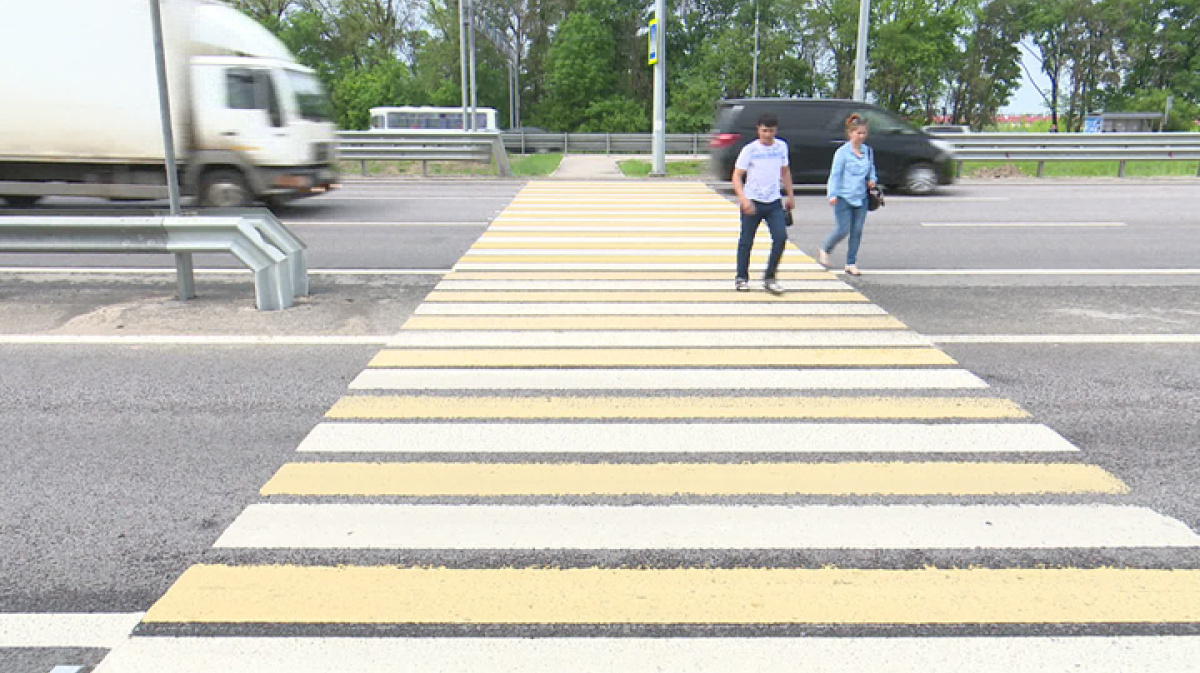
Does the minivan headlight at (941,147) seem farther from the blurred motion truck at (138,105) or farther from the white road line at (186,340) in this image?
the white road line at (186,340)

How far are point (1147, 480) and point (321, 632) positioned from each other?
3.60m

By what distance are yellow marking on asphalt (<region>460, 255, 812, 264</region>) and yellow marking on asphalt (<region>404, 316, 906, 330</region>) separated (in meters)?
2.60

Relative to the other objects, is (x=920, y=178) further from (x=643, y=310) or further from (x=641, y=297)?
(x=643, y=310)

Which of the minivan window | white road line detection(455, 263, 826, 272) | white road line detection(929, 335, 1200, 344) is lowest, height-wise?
white road line detection(929, 335, 1200, 344)

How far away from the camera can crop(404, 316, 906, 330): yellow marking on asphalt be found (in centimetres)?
668

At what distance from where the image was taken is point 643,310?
7.22 meters

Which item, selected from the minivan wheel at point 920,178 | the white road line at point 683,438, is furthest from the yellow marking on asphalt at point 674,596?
the minivan wheel at point 920,178

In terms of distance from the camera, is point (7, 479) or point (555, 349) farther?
point (555, 349)

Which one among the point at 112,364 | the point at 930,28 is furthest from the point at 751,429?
the point at 930,28

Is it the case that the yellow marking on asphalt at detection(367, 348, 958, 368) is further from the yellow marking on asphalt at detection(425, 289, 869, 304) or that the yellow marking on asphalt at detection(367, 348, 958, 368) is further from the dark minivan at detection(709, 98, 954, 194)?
the dark minivan at detection(709, 98, 954, 194)

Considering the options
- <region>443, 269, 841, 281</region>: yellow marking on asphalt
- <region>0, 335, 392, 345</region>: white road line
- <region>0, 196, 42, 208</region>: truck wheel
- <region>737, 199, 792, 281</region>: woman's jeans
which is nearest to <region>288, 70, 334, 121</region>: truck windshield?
<region>0, 196, 42, 208</region>: truck wheel

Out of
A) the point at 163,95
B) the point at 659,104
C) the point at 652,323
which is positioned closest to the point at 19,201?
the point at 163,95

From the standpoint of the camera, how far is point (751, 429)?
450 centimetres

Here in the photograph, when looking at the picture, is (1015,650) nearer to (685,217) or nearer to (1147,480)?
(1147,480)
